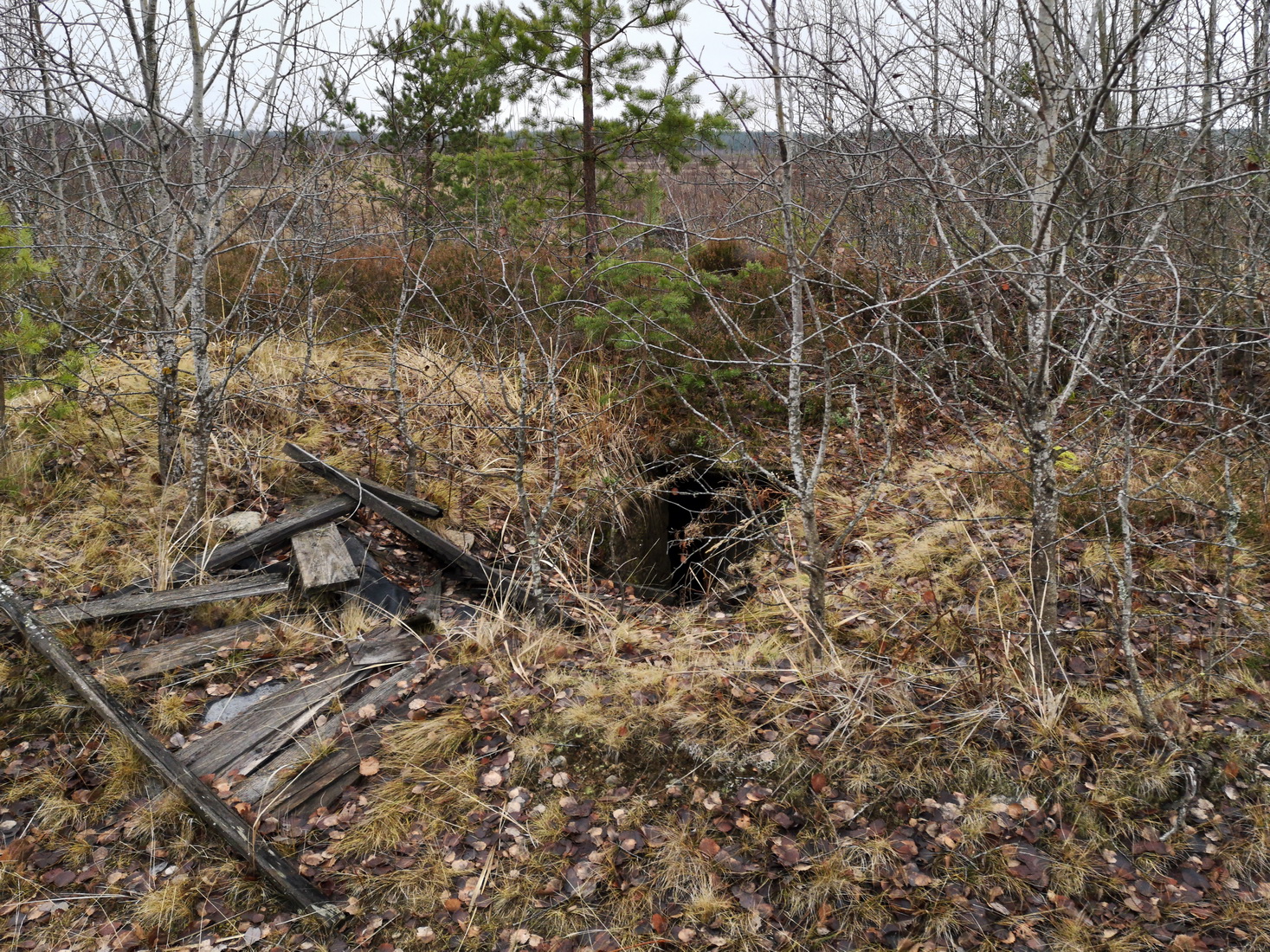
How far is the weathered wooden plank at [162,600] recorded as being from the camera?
13.6 ft

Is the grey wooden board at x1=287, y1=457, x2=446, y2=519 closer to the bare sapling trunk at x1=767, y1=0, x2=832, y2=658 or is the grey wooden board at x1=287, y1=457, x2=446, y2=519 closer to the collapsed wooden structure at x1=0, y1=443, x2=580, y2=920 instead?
the collapsed wooden structure at x1=0, y1=443, x2=580, y2=920

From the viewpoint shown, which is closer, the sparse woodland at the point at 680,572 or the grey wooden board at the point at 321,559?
the sparse woodland at the point at 680,572

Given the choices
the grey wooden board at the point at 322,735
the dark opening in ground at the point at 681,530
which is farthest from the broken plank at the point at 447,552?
the dark opening in ground at the point at 681,530

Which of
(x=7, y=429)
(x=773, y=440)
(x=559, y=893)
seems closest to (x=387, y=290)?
(x=7, y=429)

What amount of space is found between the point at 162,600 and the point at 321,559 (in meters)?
0.84

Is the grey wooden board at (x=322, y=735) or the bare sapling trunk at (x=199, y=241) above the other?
the bare sapling trunk at (x=199, y=241)

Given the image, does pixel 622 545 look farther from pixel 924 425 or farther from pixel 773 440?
pixel 924 425

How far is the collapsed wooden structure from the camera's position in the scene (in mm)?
3404

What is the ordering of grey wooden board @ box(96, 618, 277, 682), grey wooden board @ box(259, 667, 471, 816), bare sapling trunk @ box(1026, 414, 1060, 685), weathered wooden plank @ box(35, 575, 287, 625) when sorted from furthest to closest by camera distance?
weathered wooden plank @ box(35, 575, 287, 625) → grey wooden board @ box(96, 618, 277, 682) → grey wooden board @ box(259, 667, 471, 816) → bare sapling trunk @ box(1026, 414, 1060, 685)

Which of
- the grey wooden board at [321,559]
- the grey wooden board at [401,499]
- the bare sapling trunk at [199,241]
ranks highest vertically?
the bare sapling trunk at [199,241]

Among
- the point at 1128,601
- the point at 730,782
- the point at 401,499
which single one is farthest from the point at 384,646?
the point at 1128,601

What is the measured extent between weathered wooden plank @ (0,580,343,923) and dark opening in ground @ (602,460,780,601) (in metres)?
2.96

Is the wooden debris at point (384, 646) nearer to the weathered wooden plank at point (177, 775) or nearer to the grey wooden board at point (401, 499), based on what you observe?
the weathered wooden plank at point (177, 775)

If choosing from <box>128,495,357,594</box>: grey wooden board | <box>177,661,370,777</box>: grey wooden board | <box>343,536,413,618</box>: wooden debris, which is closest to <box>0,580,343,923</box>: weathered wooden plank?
<box>177,661,370,777</box>: grey wooden board
